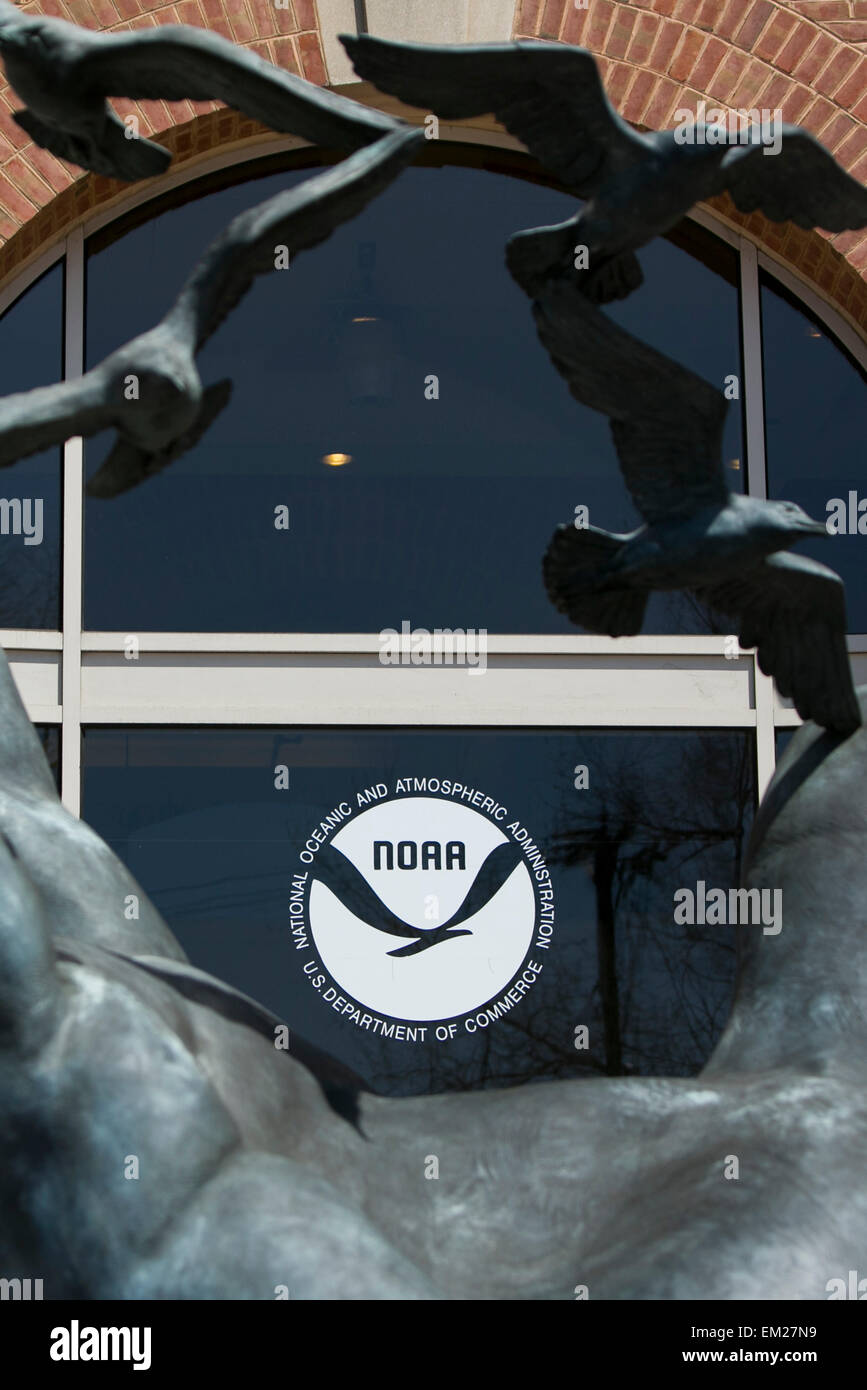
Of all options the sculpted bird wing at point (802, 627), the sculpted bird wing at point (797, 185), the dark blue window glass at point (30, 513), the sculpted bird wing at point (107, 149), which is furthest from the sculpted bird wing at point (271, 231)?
the dark blue window glass at point (30, 513)

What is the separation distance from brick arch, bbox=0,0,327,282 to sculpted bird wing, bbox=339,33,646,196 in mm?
4911

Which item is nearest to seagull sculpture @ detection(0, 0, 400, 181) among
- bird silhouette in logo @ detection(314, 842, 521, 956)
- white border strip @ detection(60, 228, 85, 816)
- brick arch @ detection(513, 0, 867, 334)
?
white border strip @ detection(60, 228, 85, 816)

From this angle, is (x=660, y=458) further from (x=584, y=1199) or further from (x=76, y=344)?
(x=76, y=344)

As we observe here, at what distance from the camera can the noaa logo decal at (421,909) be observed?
7695 mm

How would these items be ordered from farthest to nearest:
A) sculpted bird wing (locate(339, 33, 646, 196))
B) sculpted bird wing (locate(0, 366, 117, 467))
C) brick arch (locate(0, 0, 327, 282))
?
brick arch (locate(0, 0, 327, 282)) < sculpted bird wing (locate(339, 33, 646, 196)) < sculpted bird wing (locate(0, 366, 117, 467))

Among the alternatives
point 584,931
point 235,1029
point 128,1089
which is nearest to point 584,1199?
point 235,1029

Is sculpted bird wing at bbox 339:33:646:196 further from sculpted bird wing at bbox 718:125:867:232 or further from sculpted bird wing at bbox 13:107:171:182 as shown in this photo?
sculpted bird wing at bbox 13:107:171:182

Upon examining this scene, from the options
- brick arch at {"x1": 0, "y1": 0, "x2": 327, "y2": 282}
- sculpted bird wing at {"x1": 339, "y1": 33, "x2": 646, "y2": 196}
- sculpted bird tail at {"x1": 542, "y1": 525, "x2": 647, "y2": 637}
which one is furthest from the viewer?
brick arch at {"x1": 0, "y1": 0, "x2": 327, "y2": 282}

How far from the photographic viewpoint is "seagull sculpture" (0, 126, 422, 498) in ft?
8.46

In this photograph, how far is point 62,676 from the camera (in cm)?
780

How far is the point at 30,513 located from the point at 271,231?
5.47m

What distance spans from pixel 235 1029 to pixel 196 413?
3.09 ft

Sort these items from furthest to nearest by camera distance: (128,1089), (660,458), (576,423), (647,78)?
(576,423), (647,78), (660,458), (128,1089)

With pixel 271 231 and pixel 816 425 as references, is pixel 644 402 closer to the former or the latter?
pixel 271 231
